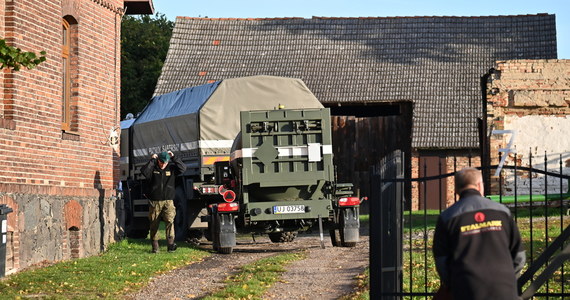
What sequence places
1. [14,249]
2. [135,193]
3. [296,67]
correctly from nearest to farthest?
[14,249] < [135,193] < [296,67]

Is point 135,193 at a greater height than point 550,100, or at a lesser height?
lesser

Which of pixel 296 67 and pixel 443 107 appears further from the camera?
pixel 296 67

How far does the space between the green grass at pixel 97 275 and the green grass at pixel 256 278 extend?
1.19m

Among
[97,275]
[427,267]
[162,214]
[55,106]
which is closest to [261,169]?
[162,214]

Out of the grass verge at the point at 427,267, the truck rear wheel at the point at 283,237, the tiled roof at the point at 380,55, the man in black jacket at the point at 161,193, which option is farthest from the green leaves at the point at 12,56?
the tiled roof at the point at 380,55

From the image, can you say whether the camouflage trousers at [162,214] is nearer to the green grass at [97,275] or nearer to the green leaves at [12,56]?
the green grass at [97,275]

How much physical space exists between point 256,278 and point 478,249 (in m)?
7.23

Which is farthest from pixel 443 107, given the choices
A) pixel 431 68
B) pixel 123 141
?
pixel 123 141

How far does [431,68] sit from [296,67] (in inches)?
200

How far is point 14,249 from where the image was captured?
52.6 feet

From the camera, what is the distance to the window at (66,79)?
19.4 metres

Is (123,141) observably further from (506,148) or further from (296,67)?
(296,67)

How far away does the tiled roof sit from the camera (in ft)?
132

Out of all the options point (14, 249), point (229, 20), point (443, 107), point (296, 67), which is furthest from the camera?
point (229, 20)
